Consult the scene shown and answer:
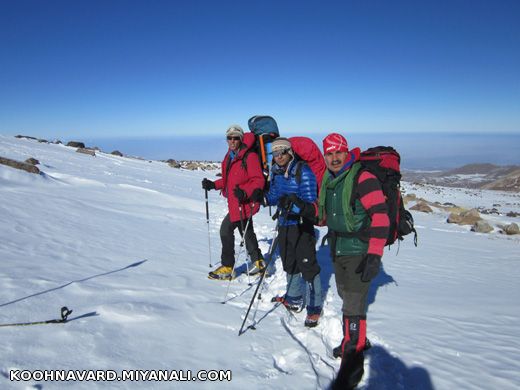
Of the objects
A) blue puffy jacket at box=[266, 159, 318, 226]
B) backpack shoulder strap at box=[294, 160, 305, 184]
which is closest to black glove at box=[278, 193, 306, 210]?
blue puffy jacket at box=[266, 159, 318, 226]

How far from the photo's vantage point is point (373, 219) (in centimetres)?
317

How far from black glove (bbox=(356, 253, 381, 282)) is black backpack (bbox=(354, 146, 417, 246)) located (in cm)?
44

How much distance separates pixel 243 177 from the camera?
17.3ft

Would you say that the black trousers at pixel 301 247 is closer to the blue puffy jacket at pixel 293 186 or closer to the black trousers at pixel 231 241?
the blue puffy jacket at pixel 293 186

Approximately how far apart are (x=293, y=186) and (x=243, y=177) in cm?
135

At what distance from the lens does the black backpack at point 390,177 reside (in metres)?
3.36

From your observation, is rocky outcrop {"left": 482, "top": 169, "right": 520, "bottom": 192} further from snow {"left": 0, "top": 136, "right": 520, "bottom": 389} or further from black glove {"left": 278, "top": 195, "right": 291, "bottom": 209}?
black glove {"left": 278, "top": 195, "right": 291, "bottom": 209}

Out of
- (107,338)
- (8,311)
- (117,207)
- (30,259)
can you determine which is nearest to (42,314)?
(8,311)

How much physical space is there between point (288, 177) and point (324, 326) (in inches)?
80.0

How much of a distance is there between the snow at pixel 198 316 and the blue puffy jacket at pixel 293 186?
1.38 metres

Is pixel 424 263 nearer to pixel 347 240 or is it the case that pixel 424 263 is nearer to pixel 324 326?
pixel 324 326

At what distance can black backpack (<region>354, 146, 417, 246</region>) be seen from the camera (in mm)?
3355

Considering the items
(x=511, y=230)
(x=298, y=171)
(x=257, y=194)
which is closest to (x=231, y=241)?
(x=257, y=194)

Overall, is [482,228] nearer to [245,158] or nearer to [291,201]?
[245,158]
